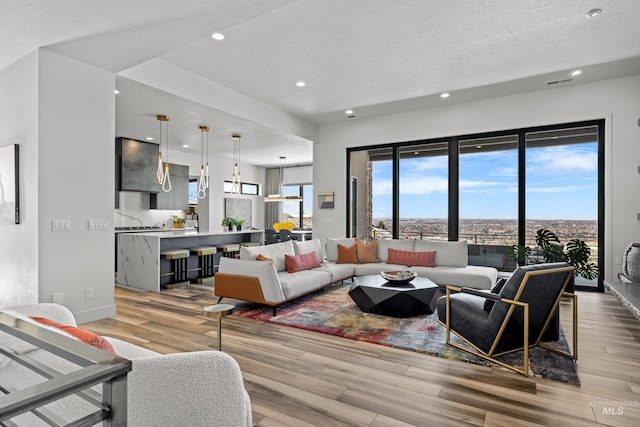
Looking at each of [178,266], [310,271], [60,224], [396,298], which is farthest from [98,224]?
[396,298]

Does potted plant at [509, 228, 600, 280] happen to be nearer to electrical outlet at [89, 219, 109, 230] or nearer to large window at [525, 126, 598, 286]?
large window at [525, 126, 598, 286]

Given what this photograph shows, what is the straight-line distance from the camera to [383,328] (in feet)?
11.8

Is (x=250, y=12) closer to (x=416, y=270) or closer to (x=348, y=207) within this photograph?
(x=416, y=270)

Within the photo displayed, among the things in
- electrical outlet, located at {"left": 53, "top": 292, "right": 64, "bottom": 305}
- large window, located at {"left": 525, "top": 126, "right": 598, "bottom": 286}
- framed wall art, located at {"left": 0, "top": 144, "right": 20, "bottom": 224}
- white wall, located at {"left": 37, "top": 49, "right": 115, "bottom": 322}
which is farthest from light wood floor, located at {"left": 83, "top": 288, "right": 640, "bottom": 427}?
large window, located at {"left": 525, "top": 126, "right": 598, "bottom": 286}

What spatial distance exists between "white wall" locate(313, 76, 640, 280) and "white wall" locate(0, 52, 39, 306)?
17.0ft

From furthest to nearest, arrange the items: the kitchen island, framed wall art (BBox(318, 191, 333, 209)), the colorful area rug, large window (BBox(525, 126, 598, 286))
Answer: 1. framed wall art (BBox(318, 191, 333, 209))
2. the kitchen island
3. large window (BBox(525, 126, 598, 286))
4. the colorful area rug

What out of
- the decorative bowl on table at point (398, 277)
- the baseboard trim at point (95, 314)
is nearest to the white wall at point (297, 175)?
the decorative bowl on table at point (398, 277)

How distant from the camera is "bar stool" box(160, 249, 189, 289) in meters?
5.67

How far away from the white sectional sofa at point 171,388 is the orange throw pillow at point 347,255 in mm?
4804

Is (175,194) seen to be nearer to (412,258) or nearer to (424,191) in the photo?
(424,191)

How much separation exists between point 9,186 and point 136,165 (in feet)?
13.2

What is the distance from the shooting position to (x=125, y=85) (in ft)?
14.7

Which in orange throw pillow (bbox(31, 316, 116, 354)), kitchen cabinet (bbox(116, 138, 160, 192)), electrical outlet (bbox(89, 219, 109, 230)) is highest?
kitchen cabinet (bbox(116, 138, 160, 192))

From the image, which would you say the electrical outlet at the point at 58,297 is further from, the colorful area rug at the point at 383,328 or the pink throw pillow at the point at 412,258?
the pink throw pillow at the point at 412,258
